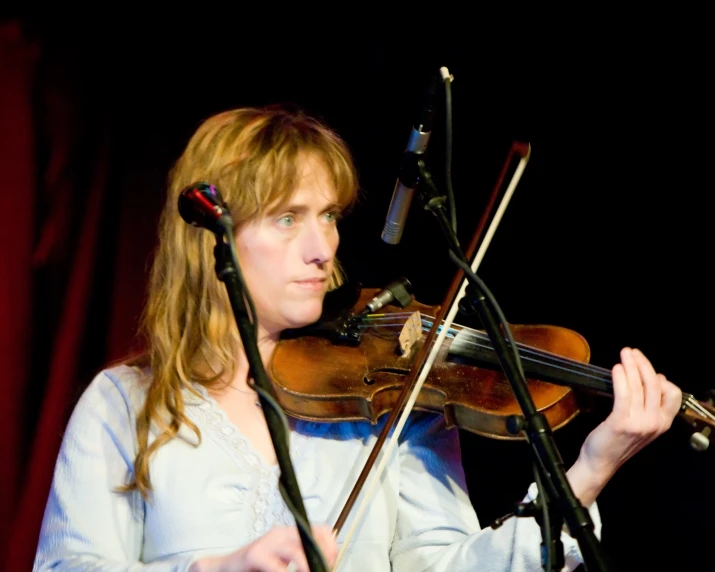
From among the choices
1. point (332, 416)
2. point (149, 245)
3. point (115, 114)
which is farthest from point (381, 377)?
point (115, 114)

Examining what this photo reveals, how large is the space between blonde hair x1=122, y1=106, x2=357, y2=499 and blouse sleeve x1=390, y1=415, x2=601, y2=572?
52 centimetres

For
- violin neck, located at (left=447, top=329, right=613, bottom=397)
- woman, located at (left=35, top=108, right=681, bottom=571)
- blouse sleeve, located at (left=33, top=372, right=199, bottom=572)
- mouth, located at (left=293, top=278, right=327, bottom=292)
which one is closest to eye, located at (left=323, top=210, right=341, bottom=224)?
woman, located at (left=35, top=108, right=681, bottom=571)

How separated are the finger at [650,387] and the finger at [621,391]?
0.03 m

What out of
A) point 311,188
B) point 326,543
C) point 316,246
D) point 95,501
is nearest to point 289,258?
point 316,246

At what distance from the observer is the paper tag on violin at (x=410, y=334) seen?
6.15ft

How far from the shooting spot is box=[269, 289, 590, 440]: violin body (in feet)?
5.21

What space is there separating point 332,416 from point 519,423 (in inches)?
25.9

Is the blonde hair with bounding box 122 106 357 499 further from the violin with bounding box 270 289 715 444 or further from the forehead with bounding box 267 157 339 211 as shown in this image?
the violin with bounding box 270 289 715 444

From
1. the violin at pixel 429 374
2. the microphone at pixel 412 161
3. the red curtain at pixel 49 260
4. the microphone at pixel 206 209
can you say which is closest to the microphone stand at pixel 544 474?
the microphone at pixel 412 161

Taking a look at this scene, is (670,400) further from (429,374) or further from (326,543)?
(326,543)

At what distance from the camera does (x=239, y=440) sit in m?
1.74

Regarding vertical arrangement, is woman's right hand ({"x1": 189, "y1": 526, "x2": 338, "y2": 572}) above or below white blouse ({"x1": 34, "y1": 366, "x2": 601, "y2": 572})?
above

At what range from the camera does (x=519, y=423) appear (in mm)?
1188

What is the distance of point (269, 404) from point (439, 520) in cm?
84
